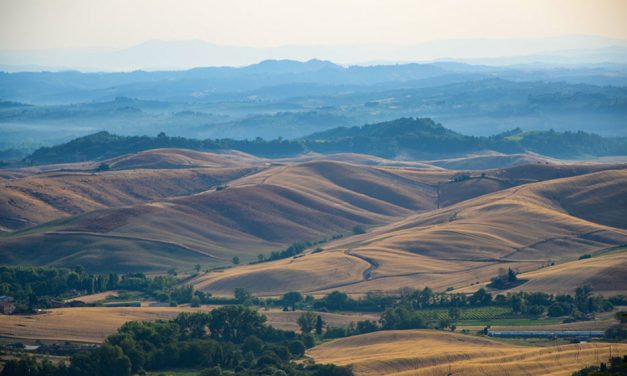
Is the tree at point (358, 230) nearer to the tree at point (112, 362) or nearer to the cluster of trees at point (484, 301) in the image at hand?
the cluster of trees at point (484, 301)

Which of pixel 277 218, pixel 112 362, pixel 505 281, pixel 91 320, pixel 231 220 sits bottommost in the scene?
pixel 505 281

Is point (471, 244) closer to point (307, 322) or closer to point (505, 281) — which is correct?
point (505, 281)

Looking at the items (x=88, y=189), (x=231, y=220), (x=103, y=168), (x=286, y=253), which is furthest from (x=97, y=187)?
(x=286, y=253)

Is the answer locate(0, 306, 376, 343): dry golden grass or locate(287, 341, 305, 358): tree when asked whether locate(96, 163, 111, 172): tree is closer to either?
locate(0, 306, 376, 343): dry golden grass

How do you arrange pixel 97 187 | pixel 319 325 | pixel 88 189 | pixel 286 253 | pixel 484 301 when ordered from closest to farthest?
pixel 319 325 → pixel 484 301 → pixel 286 253 → pixel 88 189 → pixel 97 187

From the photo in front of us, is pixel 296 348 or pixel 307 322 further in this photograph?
pixel 307 322

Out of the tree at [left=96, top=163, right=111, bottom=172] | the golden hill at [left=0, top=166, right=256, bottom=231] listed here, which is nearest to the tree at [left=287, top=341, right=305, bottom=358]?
the golden hill at [left=0, top=166, right=256, bottom=231]
